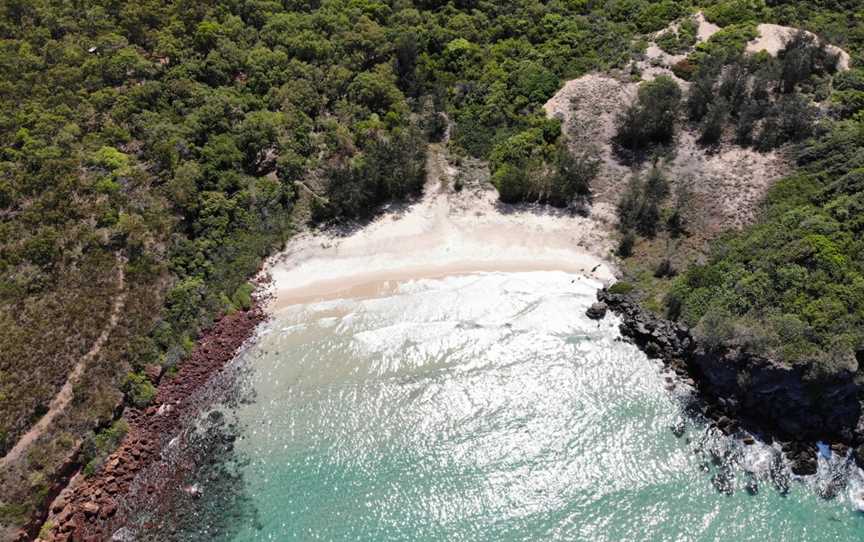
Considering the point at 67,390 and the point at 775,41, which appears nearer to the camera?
the point at 67,390

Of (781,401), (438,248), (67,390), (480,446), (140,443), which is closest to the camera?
(781,401)

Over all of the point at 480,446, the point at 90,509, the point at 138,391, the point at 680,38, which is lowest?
the point at 90,509

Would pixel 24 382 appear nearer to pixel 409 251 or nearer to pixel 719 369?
pixel 409 251

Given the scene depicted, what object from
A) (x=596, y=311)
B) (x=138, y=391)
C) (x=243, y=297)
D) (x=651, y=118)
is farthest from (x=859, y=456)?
(x=138, y=391)

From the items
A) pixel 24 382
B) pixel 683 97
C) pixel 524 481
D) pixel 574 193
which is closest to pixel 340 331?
pixel 524 481

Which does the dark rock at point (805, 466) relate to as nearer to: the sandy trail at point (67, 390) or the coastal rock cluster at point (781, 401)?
the coastal rock cluster at point (781, 401)

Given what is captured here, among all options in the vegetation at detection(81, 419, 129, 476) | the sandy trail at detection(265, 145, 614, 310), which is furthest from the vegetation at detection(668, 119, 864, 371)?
the vegetation at detection(81, 419, 129, 476)

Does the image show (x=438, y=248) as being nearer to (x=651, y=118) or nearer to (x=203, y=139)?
(x=651, y=118)
